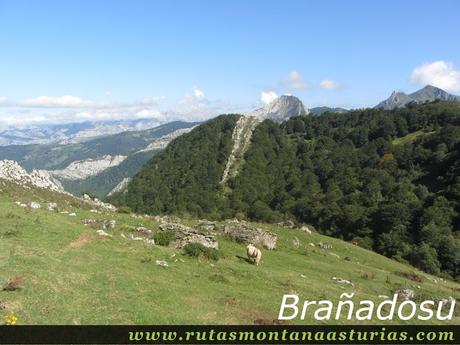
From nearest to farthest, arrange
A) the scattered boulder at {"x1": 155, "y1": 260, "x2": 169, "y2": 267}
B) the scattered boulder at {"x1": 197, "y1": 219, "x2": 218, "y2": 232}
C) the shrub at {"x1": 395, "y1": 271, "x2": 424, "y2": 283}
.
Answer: the scattered boulder at {"x1": 155, "y1": 260, "x2": 169, "y2": 267} < the shrub at {"x1": 395, "y1": 271, "x2": 424, "y2": 283} < the scattered boulder at {"x1": 197, "y1": 219, "x2": 218, "y2": 232}

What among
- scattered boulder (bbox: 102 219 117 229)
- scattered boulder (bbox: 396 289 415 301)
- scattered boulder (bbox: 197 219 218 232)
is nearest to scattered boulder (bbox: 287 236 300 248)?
scattered boulder (bbox: 197 219 218 232)

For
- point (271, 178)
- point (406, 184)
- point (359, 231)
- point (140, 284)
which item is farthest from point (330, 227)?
point (140, 284)

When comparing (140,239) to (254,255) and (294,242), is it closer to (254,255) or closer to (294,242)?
(254,255)

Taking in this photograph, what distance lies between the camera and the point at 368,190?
408 feet

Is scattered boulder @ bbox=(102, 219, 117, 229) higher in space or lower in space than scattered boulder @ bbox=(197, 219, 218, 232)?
higher

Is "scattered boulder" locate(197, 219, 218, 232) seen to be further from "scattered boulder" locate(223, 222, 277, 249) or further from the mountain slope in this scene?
the mountain slope

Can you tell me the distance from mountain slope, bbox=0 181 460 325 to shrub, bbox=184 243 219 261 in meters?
0.79

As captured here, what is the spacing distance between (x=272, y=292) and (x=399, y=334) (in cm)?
804

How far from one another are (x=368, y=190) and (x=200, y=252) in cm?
9829

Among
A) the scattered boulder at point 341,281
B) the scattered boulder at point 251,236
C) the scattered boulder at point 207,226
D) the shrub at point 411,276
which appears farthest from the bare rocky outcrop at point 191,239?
the shrub at point 411,276

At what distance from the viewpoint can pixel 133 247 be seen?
34438 millimetres

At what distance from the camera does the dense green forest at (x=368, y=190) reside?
90.9 metres

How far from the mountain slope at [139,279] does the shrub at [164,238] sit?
2687mm

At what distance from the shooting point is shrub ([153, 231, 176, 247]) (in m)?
39.3
